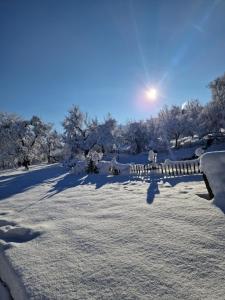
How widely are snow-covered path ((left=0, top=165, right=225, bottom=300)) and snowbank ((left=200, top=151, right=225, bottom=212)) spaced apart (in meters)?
0.29

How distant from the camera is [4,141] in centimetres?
3884

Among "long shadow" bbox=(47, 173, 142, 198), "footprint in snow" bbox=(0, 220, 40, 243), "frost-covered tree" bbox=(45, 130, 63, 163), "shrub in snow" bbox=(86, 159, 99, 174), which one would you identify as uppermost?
"frost-covered tree" bbox=(45, 130, 63, 163)

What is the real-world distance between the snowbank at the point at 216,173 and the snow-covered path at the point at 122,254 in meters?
0.29

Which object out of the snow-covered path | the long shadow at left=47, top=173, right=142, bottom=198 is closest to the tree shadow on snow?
the long shadow at left=47, top=173, right=142, bottom=198

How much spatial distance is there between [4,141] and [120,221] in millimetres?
39129

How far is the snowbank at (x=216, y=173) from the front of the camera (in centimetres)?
496

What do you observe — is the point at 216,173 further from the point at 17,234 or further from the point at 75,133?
the point at 75,133

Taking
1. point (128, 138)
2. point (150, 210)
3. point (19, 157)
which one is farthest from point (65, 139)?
point (150, 210)

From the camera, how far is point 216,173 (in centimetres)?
505

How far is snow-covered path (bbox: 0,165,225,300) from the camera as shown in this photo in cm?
257

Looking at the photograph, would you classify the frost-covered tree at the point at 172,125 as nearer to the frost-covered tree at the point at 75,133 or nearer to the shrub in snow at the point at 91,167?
the frost-covered tree at the point at 75,133

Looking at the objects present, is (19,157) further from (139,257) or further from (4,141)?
(139,257)

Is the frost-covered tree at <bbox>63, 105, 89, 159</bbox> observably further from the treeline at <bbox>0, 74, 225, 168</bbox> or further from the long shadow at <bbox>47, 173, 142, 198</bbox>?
the long shadow at <bbox>47, 173, 142, 198</bbox>

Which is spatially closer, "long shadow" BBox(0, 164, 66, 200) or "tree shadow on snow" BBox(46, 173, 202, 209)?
"tree shadow on snow" BBox(46, 173, 202, 209)
